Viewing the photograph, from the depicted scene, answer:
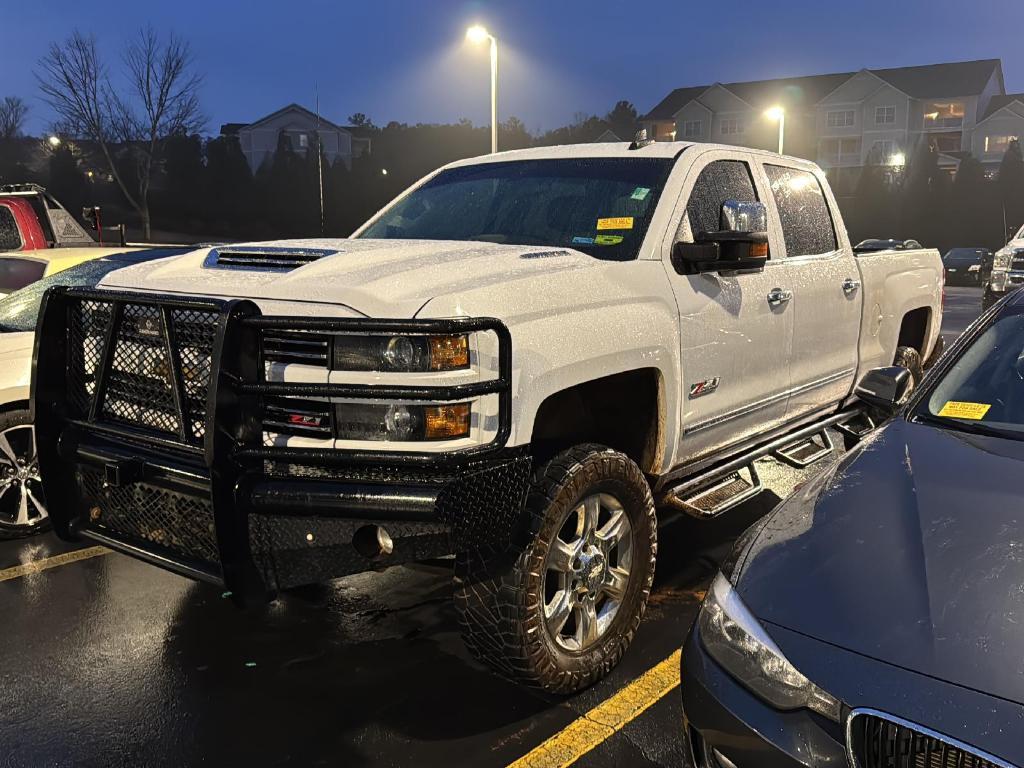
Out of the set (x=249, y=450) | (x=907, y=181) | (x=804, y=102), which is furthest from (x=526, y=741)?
(x=804, y=102)

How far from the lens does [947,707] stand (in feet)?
6.08

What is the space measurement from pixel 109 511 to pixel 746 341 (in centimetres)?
285

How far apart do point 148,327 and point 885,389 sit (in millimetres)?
2789

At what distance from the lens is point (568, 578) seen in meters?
3.30

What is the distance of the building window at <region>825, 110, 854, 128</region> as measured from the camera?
2352 inches

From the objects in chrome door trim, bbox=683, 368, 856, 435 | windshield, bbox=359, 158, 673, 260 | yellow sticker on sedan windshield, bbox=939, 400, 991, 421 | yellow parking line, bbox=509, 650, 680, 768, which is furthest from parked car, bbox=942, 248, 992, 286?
yellow parking line, bbox=509, 650, 680, 768

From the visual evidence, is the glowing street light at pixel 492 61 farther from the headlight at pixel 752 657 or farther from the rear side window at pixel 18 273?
the headlight at pixel 752 657

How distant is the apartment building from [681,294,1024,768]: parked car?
57.8 metres

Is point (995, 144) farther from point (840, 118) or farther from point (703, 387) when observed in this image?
point (703, 387)

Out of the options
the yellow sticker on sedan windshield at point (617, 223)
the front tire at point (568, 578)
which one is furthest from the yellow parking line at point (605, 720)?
the yellow sticker on sedan windshield at point (617, 223)

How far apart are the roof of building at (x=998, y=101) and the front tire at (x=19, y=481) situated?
65.6 metres

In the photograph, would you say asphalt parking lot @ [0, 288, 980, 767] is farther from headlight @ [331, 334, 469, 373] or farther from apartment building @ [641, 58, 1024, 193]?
apartment building @ [641, 58, 1024, 193]

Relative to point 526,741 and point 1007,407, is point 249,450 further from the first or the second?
point 1007,407

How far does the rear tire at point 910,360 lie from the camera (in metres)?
6.49
